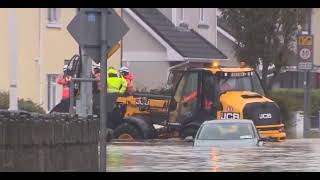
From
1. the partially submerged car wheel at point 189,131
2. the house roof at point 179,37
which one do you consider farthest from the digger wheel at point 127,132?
the house roof at point 179,37

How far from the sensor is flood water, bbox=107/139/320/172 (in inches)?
672

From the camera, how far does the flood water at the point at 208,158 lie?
1708cm

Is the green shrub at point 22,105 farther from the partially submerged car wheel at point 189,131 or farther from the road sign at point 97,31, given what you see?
the road sign at point 97,31

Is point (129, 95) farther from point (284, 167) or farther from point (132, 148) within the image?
point (284, 167)

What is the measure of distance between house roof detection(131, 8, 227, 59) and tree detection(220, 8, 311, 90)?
306cm

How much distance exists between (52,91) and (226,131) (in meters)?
14.9

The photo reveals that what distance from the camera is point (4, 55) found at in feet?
110

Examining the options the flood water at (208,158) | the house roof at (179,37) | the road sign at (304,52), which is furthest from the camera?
the house roof at (179,37)

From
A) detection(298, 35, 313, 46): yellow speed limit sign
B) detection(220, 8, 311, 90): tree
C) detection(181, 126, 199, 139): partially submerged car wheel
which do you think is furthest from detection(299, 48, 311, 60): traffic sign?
detection(181, 126, 199, 139): partially submerged car wheel

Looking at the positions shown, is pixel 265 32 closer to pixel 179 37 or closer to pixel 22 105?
pixel 179 37

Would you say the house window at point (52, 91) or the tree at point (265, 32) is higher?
the tree at point (265, 32)

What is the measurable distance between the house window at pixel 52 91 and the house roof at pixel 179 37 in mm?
5567

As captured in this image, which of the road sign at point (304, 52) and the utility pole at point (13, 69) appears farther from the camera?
the road sign at point (304, 52)

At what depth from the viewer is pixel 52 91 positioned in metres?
36.4
